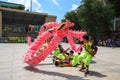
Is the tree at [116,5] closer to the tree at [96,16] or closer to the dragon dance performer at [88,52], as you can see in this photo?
the tree at [96,16]

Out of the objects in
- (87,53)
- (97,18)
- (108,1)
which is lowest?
(87,53)

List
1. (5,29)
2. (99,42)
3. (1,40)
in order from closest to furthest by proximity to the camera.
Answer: (99,42), (1,40), (5,29)

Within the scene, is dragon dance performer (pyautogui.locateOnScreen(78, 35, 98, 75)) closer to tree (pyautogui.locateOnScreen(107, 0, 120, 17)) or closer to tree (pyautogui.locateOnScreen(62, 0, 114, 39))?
tree (pyautogui.locateOnScreen(62, 0, 114, 39))

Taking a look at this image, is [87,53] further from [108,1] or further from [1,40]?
[1,40]

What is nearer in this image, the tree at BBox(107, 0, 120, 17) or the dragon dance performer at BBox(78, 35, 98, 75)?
the dragon dance performer at BBox(78, 35, 98, 75)

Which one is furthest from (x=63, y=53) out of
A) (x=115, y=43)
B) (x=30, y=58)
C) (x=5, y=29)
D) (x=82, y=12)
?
(x=5, y=29)

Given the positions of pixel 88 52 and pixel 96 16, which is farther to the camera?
pixel 96 16

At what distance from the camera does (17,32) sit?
2574 inches

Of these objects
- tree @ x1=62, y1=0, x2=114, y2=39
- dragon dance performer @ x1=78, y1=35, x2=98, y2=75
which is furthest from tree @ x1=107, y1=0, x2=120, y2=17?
dragon dance performer @ x1=78, y1=35, x2=98, y2=75

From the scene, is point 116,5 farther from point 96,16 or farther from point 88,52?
point 88,52

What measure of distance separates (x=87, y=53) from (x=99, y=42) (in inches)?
1171

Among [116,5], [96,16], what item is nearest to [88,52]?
[96,16]

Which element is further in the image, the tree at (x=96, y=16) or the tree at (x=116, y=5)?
the tree at (x=116, y=5)

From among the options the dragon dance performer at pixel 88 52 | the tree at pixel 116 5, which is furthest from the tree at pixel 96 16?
the dragon dance performer at pixel 88 52
